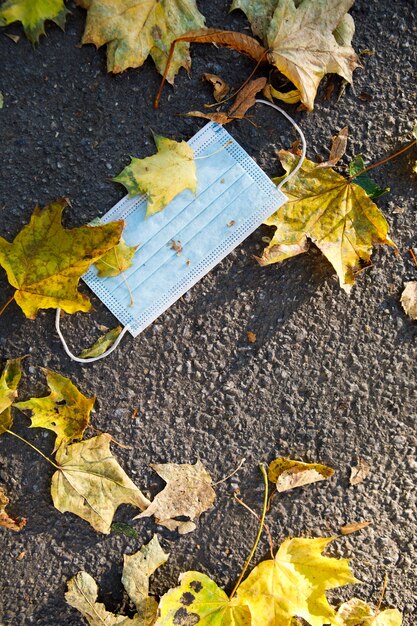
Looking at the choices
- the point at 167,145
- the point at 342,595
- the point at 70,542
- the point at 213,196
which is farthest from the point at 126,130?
the point at 342,595

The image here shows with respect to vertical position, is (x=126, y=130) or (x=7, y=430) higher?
(x=126, y=130)

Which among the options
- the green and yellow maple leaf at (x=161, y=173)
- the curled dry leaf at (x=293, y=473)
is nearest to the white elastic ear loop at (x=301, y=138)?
the green and yellow maple leaf at (x=161, y=173)

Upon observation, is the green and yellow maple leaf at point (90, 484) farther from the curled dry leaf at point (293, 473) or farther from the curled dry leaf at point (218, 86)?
the curled dry leaf at point (218, 86)

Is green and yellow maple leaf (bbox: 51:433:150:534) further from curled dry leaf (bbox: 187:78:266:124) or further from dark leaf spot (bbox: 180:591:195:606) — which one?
curled dry leaf (bbox: 187:78:266:124)

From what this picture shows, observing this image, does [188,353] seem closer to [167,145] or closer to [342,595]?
[167,145]

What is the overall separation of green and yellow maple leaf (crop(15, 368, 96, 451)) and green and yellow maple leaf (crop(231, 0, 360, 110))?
134 centimetres

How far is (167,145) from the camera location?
2.01 meters

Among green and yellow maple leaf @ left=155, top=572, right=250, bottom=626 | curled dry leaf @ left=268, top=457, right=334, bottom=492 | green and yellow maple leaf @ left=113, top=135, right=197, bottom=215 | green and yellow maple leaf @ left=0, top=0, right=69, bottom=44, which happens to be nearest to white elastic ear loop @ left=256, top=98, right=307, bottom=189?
green and yellow maple leaf @ left=113, top=135, right=197, bottom=215

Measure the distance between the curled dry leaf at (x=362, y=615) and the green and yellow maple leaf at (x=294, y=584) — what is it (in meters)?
0.11

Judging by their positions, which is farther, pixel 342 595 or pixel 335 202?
pixel 342 595

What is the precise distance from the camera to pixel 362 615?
2176 millimetres

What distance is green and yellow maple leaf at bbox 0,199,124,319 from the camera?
1893mm

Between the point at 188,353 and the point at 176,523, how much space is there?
25.1 inches

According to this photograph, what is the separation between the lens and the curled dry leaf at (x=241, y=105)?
205cm
